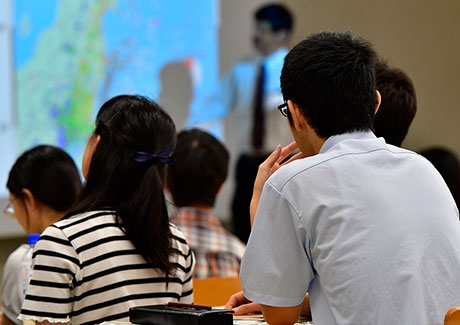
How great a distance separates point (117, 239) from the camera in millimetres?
1829

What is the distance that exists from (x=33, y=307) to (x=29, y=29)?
10.4ft

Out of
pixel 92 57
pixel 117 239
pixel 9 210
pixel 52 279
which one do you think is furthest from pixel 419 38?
pixel 52 279

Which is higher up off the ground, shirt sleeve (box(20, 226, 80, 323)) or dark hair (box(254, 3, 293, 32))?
dark hair (box(254, 3, 293, 32))

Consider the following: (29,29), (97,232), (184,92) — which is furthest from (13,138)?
(97,232)

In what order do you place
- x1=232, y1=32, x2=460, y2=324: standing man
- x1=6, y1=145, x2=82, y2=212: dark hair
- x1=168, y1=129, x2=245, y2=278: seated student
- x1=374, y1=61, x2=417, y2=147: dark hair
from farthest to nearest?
1. x1=168, y1=129, x2=245, y2=278: seated student
2. x1=6, y1=145, x2=82, y2=212: dark hair
3. x1=374, y1=61, x2=417, y2=147: dark hair
4. x1=232, y1=32, x2=460, y2=324: standing man

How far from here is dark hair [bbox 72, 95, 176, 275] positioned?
1.86 m

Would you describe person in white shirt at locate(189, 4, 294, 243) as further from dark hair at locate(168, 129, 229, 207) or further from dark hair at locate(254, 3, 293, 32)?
dark hair at locate(168, 129, 229, 207)

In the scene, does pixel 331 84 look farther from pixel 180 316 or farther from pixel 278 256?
pixel 180 316

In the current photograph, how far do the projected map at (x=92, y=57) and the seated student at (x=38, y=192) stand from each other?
7.21 ft

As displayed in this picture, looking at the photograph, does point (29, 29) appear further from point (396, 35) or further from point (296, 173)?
point (296, 173)

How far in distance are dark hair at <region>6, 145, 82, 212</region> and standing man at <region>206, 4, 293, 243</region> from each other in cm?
285

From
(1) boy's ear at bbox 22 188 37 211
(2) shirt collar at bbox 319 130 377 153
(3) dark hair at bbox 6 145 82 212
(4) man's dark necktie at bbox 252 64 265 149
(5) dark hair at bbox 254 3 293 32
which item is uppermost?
(2) shirt collar at bbox 319 130 377 153

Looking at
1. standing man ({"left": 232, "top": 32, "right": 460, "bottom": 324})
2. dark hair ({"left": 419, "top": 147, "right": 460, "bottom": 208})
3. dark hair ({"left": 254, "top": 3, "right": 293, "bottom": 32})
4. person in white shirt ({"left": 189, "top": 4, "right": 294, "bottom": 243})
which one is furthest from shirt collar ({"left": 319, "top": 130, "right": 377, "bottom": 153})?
dark hair ({"left": 254, "top": 3, "right": 293, "bottom": 32})

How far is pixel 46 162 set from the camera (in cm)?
236
